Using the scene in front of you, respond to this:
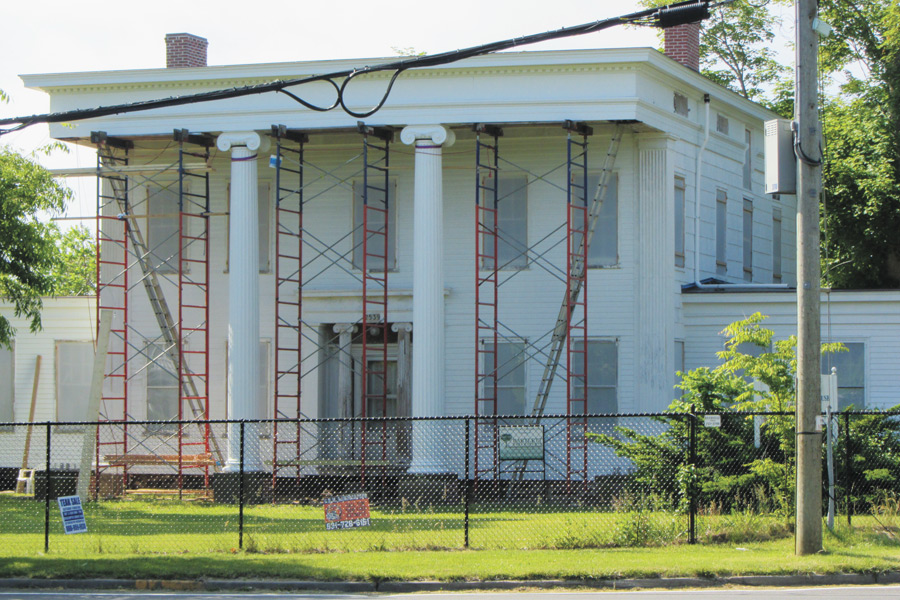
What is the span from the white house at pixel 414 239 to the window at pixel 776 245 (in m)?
3.33

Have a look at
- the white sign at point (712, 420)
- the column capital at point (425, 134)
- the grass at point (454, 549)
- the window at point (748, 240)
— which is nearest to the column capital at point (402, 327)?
the column capital at point (425, 134)

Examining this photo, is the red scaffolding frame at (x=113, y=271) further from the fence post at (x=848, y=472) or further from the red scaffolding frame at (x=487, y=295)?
the fence post at (x=848, y=472)

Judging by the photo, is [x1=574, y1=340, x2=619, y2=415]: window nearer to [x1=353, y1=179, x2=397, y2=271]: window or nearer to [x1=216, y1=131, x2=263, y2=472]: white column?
[x1=353, y1=179, x2=397, y2=271]: window

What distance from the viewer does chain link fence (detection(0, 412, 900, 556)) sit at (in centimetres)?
1628

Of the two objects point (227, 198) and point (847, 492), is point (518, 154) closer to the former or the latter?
point (227, 198)

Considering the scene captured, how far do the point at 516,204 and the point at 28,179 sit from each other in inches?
391

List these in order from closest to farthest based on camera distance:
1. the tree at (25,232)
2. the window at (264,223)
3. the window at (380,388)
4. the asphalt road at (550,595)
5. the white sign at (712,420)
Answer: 1. the asphalt road at (550,595)
2. the white sign at (712,420)
3. the tree at (25,232)
4. the window at (380,388)
5. the window at (264,223)

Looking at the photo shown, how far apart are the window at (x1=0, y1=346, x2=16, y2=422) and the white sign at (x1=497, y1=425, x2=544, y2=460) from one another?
1242 centimetres

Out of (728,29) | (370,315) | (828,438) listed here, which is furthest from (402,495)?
(728,29)

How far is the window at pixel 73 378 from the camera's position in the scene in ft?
92.3

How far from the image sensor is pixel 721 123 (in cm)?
2769

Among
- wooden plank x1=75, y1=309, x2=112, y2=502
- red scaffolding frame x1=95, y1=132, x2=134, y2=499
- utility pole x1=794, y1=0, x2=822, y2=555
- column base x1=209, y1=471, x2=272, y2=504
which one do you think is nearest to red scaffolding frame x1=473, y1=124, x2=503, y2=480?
column base x1=209, y1=471, x2=272, y2=504

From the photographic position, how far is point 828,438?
51.0 feet

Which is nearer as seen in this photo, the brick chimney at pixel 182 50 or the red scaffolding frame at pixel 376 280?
the red scaffolding frame at pixel 376 280
